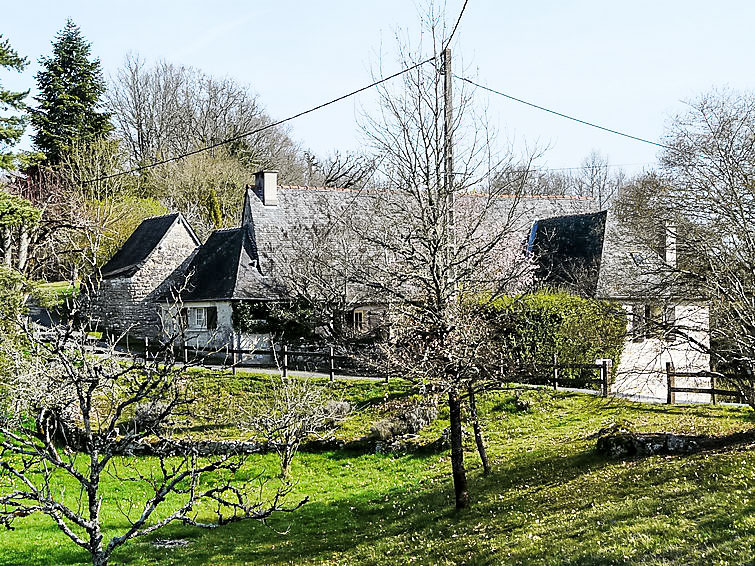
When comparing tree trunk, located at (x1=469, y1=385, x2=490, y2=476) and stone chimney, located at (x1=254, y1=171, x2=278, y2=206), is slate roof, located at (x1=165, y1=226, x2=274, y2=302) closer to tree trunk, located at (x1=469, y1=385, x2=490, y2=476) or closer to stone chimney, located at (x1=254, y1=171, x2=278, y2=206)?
stone chimney, located at (x1=254, y1=171, x2=278, y2=206)

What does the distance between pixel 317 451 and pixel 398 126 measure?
30.7ft

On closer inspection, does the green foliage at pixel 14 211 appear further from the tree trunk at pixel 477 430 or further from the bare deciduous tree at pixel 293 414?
the tree trunk at pixel 477 430

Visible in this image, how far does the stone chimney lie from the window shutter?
16.7ft

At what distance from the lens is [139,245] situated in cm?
3453

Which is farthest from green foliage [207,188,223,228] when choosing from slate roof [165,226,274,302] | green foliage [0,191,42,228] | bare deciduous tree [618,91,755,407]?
bare deciduous tree [618,91,755,407]

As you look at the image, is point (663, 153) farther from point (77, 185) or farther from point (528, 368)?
point (77, 185)

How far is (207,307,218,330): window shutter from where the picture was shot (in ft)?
94.4

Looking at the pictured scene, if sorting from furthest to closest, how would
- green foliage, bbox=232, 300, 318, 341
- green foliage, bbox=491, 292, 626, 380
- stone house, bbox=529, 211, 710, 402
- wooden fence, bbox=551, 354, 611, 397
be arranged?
1. green foliage, bbox=232, 300, 318, 341
2. green foliage, bbox=491, 292, 626, 380
3. wooden fence, bbox=551, 354, 611, 397
4. stone house, bbox=529, 211, 710, 402

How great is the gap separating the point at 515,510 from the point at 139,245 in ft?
90.8

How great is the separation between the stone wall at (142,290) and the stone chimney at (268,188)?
5.38m

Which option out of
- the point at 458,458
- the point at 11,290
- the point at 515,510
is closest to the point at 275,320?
the point at 11,290

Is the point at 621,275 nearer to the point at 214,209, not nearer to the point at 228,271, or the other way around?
the point at 228,271

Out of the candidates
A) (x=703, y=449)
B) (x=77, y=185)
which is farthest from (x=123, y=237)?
(x=703, y=449)

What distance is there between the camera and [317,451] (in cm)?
1848
